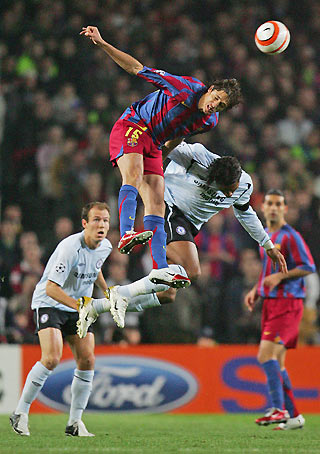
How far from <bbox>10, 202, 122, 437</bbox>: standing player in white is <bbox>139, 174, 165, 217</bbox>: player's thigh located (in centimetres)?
42

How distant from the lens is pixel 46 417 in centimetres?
952

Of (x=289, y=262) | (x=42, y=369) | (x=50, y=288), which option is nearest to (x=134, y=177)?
(x=50, y=288)

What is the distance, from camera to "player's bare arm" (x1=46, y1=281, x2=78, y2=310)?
6.69 meters

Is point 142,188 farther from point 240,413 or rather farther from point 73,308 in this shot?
point 240,413

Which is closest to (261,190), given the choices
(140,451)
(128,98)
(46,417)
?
(128,98)

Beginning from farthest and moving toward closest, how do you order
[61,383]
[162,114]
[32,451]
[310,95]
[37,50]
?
[310,95] < [37,50] < [61,383] < [162,114] < [32,451]

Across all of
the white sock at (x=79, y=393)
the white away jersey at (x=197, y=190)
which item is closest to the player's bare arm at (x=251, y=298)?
→ the white away jersey at (x=197, y=190)

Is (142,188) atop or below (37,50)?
below

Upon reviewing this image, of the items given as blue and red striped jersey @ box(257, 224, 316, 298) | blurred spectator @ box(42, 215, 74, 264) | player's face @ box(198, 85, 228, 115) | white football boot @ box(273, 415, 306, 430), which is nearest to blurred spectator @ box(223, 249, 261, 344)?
blurred spectator @ box(42, 215, 74, 264)

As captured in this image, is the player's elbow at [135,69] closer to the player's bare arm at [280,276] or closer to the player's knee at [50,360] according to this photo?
the player's knee at [50,360]

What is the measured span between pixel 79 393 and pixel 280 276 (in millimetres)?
2371

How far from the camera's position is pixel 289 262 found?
838 cm

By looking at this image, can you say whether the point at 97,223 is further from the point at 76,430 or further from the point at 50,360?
the point at 76,430

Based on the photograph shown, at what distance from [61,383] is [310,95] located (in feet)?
23.7
